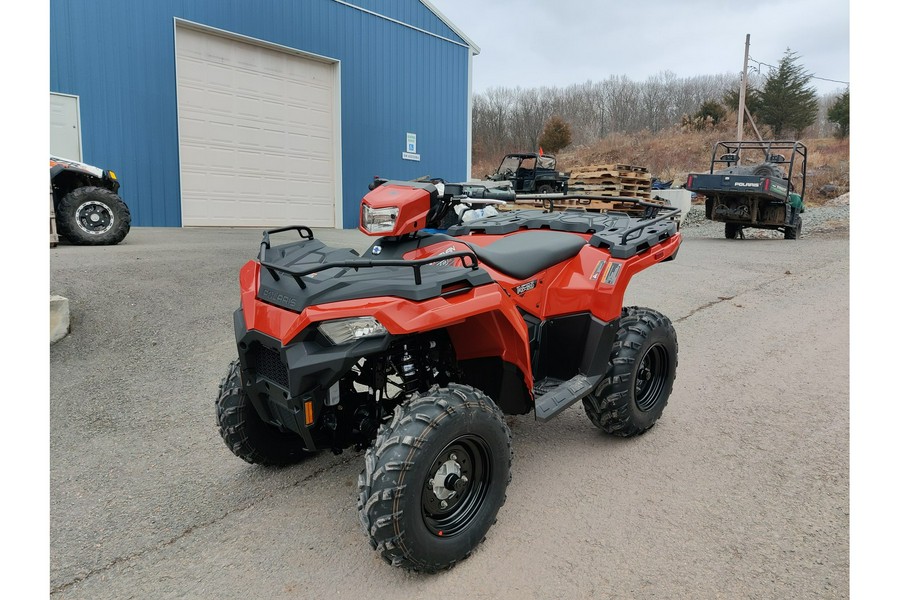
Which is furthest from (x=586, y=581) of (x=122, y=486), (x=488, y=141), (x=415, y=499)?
(x=488, y=141)

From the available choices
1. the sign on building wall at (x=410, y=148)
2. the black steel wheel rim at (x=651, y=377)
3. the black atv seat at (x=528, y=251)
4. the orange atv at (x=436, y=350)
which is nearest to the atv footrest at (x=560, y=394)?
the orange atv at (x=436, y=350)

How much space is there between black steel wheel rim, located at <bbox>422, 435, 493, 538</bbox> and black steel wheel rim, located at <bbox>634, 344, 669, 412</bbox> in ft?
4.45

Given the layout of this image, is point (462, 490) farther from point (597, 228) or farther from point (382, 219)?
point (597, 228)

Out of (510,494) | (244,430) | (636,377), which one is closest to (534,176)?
(636,377)

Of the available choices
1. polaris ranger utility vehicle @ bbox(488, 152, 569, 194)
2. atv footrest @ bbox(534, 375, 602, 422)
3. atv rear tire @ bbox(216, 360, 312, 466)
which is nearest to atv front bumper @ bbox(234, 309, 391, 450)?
atv rear tire @ bbox(216, 360, 312, 466)

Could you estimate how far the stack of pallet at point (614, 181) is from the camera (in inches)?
549

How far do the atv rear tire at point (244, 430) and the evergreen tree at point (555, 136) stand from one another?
3722 cm

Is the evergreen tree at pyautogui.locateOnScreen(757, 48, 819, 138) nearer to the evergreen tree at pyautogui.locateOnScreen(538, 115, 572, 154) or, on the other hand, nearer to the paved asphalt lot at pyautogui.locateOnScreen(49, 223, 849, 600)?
the evergreen tree at pyautogui.locateOnScreen(538, 115, 572, 154)

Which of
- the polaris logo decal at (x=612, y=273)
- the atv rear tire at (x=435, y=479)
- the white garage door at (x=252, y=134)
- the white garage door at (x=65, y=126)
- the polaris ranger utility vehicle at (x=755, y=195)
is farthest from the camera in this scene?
the polaris ranger utility vehicle at (x=755, y=195)

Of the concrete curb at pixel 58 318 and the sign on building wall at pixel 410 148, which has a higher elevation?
the sign on building wall at pixel 410 148

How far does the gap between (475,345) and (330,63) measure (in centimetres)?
Result: 1258

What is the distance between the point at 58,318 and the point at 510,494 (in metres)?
3.98

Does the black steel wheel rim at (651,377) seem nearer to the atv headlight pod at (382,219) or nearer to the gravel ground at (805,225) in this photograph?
the atv headlight pod at (382,219)

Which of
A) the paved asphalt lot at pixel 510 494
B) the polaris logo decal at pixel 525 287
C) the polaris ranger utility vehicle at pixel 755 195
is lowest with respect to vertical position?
the paved asphalt lot at pixel 510 494
